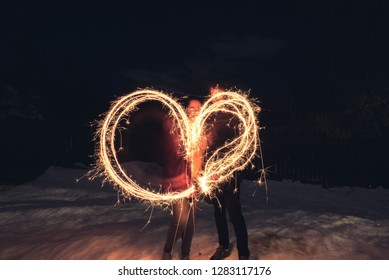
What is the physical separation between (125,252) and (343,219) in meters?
4.56

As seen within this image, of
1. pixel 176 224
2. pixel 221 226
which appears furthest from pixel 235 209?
pixel 176 224

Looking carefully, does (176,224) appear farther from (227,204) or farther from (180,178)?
(227,204)

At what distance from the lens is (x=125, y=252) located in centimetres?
579

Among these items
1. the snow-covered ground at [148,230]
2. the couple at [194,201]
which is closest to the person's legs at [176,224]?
the couple at [194,201]

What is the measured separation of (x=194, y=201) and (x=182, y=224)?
0.39 meters

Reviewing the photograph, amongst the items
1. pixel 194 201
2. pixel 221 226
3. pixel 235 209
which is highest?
pixel 194 201

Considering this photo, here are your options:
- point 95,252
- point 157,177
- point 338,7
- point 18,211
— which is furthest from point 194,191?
point 338,7

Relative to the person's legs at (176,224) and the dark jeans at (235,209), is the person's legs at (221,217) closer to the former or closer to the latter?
the dark jeans at (235,209)

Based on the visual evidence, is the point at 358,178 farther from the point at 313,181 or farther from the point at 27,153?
the point at 27,153

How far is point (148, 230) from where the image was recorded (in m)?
6.90

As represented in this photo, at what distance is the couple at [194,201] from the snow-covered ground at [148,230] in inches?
13.2

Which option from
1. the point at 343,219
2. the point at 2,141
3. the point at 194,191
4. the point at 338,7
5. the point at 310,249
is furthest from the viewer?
the point at 338,7

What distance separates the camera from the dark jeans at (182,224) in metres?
5.14
